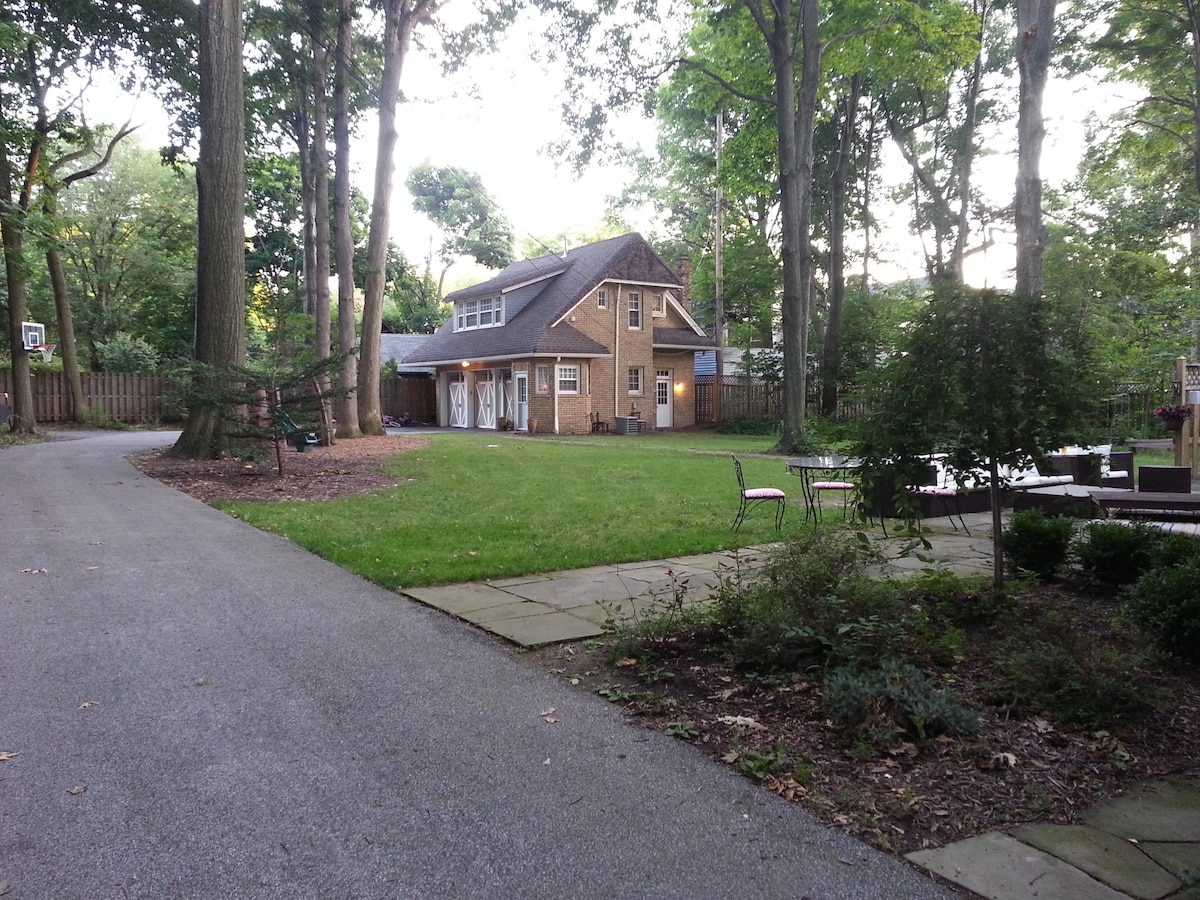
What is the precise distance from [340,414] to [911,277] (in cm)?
2781

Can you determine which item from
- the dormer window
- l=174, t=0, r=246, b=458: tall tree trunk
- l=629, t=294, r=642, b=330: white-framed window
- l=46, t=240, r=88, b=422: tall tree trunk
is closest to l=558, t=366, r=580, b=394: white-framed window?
l=629, t=294, r=642, b=330: white-framed window

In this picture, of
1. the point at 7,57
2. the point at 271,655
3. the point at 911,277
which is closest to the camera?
the point at 271,655

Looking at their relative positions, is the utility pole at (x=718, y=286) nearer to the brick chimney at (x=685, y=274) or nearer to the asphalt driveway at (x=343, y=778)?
the brick chimney at (x=685, y=274)

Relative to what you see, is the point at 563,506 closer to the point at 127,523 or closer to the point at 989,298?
the point at 127,523

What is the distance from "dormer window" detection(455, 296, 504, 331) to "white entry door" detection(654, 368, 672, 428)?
6.59 meters

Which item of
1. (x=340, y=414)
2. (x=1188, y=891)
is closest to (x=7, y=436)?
(x=340, y=414)

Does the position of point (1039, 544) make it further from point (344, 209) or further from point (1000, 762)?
point (344, 209)

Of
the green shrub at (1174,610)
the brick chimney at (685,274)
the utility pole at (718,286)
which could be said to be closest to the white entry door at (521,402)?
the utility pole at (718,286)

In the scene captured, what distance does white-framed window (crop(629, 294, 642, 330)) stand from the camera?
3120 cm

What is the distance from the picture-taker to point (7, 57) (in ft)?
61.4

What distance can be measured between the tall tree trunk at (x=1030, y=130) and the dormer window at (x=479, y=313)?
70.8ft

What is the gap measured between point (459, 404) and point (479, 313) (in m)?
3.84

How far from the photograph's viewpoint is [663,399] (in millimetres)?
32406

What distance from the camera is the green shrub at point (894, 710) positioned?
3553 millimetres
